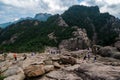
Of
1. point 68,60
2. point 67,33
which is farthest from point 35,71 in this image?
point 67,33

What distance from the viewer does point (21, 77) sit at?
30.6 meters

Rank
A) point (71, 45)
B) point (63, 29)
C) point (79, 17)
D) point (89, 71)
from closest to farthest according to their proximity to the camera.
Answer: point (89, 71), point (71, 45), point (63, 29), point (79, 17)

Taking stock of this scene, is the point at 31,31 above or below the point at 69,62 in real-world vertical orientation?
above

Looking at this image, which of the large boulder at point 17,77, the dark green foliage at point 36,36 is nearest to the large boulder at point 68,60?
the large boulder at point 17,77

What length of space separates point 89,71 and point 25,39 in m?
146

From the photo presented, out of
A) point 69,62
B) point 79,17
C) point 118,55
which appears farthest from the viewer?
point 79,17

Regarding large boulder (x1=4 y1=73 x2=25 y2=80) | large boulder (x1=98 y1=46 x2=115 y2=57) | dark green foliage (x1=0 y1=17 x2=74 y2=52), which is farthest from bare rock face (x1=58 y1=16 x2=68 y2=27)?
large boulder (x1=4 y1=73 x2=25 y2=80)

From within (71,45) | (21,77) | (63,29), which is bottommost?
Result: (21,77)

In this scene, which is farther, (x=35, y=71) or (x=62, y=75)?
(x=35, y=71)

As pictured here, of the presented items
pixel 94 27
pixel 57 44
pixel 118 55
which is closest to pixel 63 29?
pixel 57 44

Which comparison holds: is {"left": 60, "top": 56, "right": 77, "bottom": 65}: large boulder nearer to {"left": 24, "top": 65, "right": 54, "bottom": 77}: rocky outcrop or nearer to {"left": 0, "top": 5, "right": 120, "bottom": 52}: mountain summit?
{"left": 24, "top": 65, "right": 54, "bottom": 77}: rocky outcrop

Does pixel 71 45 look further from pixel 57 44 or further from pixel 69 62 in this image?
pixel 69 62

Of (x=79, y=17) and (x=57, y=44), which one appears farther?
(x=79, y=17)

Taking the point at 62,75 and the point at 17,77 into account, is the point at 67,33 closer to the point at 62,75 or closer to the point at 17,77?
the point at 17,77
